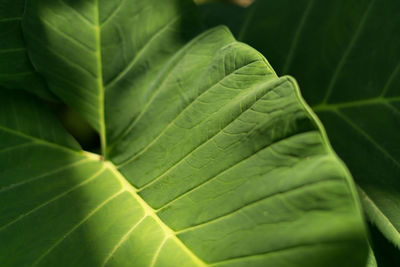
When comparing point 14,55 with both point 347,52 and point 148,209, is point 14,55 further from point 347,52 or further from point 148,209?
point 347,52

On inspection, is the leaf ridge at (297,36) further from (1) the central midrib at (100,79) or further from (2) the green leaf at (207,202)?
(1) the central midrib at (100,79)

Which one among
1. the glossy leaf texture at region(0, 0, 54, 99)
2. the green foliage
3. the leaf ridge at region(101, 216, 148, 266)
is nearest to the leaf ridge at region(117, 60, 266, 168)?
the green foliage

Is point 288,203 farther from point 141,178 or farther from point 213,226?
point 141,178

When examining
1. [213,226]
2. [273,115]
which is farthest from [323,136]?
[213,226]

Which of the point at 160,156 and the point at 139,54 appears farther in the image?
the point at 139,54

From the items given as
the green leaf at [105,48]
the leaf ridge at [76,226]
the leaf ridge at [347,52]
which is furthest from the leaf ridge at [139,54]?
the leaf ridge at [347,52]

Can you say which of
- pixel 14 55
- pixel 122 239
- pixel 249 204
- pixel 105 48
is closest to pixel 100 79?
pixel 105 48

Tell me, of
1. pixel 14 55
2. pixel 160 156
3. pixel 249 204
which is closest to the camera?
pixel 249 204
